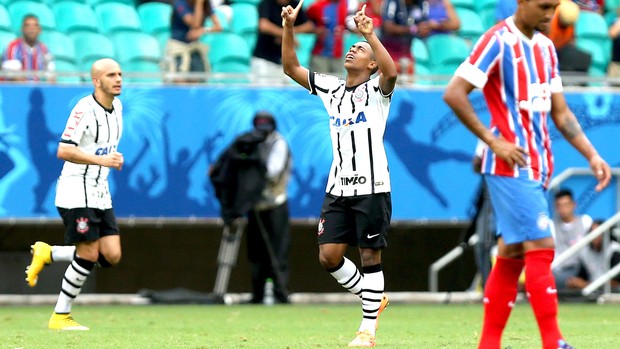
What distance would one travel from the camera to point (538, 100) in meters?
7.13

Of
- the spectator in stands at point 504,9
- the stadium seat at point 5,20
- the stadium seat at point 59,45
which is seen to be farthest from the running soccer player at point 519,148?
the stadium seat at point 5,20

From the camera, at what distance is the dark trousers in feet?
52.2

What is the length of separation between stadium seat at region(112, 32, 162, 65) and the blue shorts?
9853 millimetres

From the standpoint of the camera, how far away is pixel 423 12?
17.1 metres

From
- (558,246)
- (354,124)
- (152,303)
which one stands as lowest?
(152,303)

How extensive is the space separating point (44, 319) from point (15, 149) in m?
3.13

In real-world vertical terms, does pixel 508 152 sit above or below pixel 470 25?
below

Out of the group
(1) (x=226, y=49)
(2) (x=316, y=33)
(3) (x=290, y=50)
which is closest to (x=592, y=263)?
(2) (x=316, y=33)

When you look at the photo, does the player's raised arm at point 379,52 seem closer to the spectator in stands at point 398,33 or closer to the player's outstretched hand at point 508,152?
the player's outstretched hand at point 508,152

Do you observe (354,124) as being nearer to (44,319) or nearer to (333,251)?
(333,251)

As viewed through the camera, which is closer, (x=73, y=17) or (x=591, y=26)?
(x=73, y=17)

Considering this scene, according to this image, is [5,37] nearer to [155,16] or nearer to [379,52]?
[155,16]

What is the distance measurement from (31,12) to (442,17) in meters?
5.29

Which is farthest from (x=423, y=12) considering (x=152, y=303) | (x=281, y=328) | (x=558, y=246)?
(x=281, y=328)
